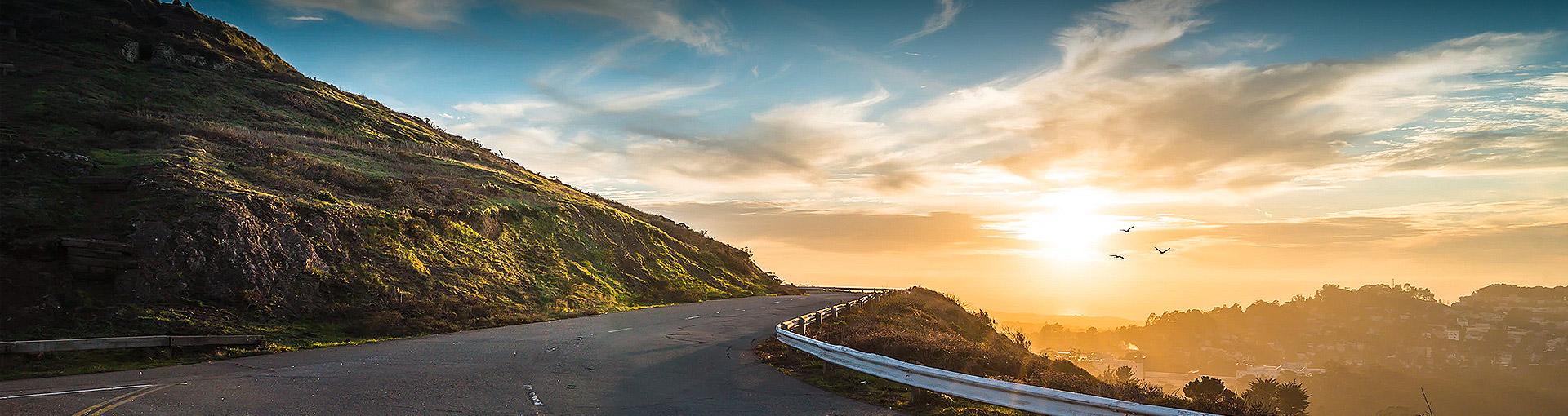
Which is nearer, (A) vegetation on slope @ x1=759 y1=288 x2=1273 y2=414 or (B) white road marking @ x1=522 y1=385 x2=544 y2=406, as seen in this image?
(A) vegetation on slope @ x1=759 y1=288 x2=1273 y2=414

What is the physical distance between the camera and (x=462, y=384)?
36.9 ft

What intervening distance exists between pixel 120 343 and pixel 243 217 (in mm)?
8228

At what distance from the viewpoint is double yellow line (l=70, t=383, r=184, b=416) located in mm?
8983

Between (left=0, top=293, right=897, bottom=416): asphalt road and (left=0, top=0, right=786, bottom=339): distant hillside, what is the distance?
209 inches

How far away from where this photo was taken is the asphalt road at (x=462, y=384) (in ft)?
30.7

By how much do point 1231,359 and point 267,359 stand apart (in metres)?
86.1

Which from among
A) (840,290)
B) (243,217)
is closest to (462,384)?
(243,217)

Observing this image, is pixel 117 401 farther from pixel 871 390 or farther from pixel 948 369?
pixel 948 369

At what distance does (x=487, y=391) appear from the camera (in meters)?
10.6

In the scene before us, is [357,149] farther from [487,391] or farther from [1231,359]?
[1231,359]

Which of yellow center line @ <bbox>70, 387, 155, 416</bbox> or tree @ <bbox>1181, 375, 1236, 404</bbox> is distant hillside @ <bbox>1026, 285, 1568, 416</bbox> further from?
yellow center line @ <bbox>70, 387, 155, 416</bbox>

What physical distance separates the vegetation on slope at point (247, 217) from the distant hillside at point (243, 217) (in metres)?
0.09

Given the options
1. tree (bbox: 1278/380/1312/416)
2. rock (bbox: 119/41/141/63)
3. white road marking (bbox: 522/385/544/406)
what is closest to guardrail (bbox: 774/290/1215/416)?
white road marking (bbox: 522/385/544/406)

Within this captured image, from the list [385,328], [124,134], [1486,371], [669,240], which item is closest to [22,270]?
[385,328]
